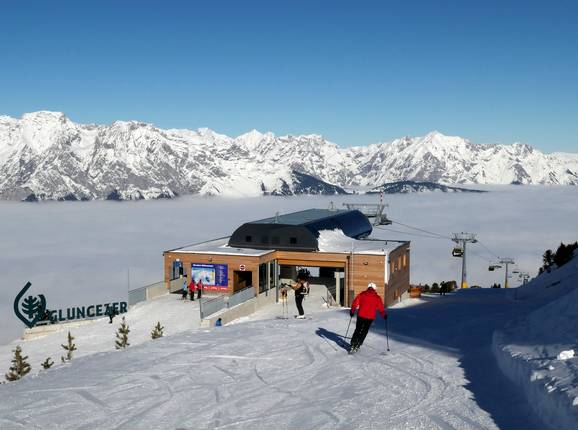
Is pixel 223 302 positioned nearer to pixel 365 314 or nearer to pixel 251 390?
pixel 365 314

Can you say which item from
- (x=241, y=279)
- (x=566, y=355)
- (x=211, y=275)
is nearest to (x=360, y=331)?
(x=566, y=355)

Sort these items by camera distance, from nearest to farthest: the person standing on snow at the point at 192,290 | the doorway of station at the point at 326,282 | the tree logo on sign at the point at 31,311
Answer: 1. the person standing on snow at the point at 192,290
2. the doorway of station at the point at 326,282
3. the tree logo on sign at the point at 31,311

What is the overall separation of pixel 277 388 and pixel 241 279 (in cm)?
2852

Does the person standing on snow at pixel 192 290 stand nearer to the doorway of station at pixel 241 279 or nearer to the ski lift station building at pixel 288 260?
the ski lift station building at pixel 288 260

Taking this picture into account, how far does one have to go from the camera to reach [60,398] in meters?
9.95

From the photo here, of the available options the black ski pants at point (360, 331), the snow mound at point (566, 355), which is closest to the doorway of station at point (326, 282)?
the black ski pants at point (360, 331)

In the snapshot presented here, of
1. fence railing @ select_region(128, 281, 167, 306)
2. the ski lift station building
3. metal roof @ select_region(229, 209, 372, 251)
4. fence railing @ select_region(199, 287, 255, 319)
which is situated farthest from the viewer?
metal roof @ select_region(229, 209, 372, 251)

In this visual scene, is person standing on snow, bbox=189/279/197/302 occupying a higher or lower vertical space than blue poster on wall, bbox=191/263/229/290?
lower

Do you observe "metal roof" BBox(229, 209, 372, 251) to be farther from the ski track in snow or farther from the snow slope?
the snow slope

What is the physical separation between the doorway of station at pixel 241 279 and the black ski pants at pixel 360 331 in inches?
983

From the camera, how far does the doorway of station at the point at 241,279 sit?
37938 mm

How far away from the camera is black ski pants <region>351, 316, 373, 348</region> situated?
12.9m

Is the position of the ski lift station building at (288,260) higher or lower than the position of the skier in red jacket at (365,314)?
lower

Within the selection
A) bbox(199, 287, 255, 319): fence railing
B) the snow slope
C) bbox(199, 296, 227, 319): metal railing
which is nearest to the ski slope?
the snow slope
